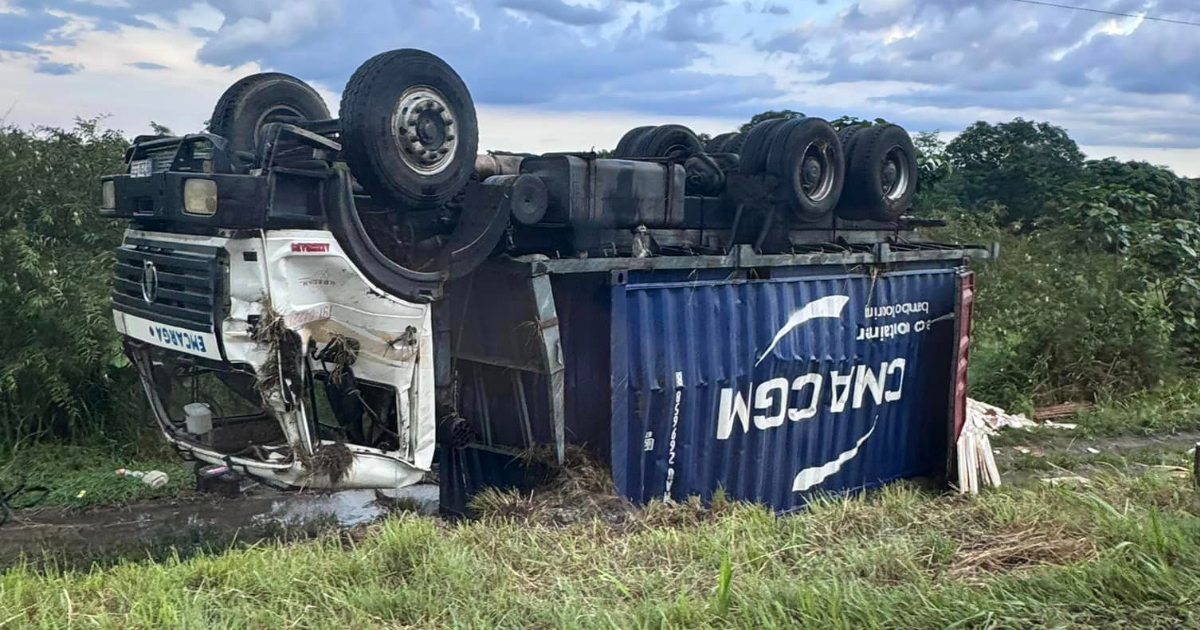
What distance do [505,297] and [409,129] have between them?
1.22 metres

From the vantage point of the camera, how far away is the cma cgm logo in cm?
627

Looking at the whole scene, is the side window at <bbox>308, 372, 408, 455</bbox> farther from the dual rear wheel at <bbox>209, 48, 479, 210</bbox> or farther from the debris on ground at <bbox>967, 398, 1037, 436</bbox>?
the debris on ground at <bbox>967, 398, 1037, 436</bbox>

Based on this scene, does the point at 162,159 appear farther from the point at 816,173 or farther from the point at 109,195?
the point at 816,173

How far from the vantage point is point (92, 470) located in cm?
801

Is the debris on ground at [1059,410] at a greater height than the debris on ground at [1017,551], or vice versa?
the debris on ground at [1017,551]

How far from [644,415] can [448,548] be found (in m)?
2.03

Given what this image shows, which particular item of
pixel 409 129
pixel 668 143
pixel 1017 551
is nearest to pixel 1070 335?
pixel 668 143

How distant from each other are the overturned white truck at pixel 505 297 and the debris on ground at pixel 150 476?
102 inches

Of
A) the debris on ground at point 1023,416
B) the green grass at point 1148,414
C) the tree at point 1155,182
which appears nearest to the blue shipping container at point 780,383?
the debris on ground at point 1023,416

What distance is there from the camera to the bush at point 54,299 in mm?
8117

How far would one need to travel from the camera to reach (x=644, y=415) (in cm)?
571

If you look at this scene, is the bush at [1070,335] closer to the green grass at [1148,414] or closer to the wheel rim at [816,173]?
the green grass at [1148,414]

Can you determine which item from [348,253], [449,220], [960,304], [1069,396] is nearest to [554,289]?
[449,220]

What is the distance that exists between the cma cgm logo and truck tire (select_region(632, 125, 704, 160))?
4.40ft
